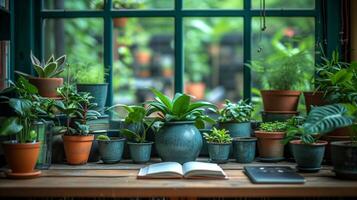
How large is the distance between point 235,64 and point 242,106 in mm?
5204

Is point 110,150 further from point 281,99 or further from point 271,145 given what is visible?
point 281,99

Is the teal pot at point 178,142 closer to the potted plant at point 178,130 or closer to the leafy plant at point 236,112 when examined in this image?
the potted plant at point 178,130

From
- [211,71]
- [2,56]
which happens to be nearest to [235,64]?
[211,71]

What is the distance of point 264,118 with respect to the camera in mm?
3076

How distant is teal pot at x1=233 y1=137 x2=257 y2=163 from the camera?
2.81 meters

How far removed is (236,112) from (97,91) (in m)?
0.95

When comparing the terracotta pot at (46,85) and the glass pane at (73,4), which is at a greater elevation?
the glass pane at (73,4)

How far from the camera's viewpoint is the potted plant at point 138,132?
111 inches

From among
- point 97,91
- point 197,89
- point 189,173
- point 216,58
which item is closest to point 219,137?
point 189,173

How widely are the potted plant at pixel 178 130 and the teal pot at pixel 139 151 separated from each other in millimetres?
75

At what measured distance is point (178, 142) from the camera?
107 inches

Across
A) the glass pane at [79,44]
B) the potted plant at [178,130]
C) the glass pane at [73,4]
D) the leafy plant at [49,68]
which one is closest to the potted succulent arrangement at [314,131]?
the potted plant at [178,130]

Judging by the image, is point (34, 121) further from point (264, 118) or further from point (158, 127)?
point (264, 118)

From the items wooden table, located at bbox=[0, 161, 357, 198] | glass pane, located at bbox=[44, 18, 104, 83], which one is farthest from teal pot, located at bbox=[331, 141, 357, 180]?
glass pane, located at bbox=[44, 18, 104, 83]
